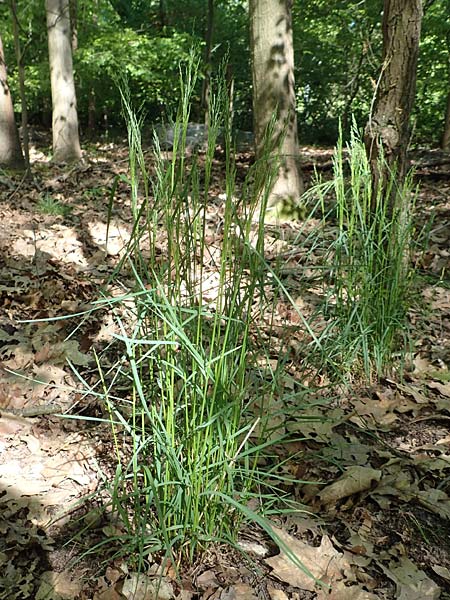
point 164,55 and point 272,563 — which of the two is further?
point 164,55

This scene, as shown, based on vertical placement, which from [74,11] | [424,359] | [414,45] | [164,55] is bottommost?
[424,359]

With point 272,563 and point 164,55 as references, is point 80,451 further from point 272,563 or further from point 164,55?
point 164,55

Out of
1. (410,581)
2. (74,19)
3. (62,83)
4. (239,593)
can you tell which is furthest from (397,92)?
(74,19)

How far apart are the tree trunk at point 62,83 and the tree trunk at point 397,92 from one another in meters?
5.62

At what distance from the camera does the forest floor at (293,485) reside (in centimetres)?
136

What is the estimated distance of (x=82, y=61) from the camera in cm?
966

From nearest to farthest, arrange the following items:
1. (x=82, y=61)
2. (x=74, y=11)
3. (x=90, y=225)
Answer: (x=90, y=225)
(x=82, y=61)
(x=74, y=11)

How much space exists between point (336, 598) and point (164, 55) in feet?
33.2

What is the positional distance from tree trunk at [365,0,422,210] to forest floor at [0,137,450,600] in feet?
3.16

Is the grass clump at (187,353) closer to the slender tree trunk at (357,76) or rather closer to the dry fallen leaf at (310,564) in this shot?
the dry fallen leaf at (310,564)

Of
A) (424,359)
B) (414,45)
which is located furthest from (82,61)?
(424,359)

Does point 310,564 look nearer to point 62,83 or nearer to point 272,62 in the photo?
point 272,62

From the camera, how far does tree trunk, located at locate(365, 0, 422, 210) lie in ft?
8.91

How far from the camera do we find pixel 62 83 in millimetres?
7383
